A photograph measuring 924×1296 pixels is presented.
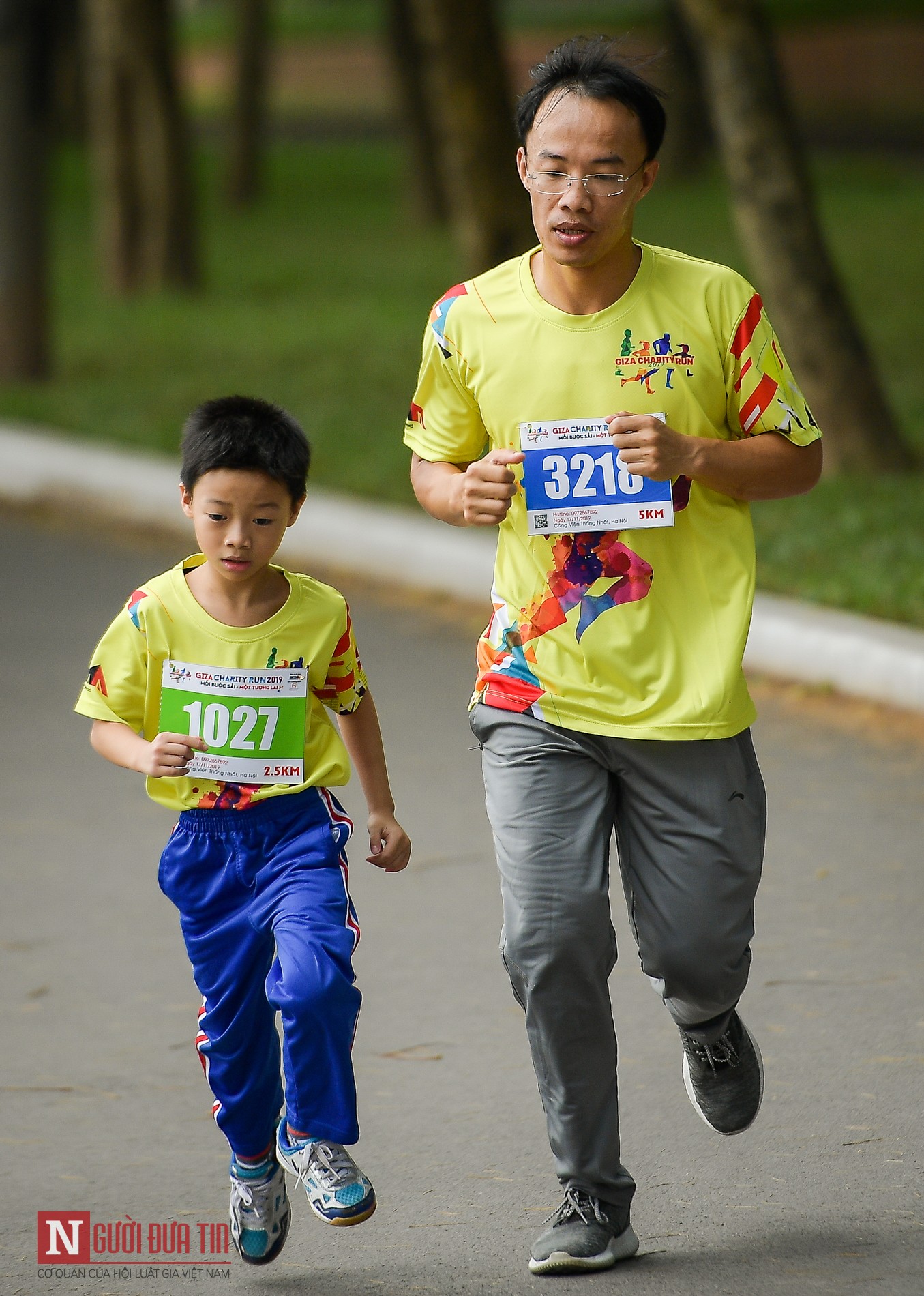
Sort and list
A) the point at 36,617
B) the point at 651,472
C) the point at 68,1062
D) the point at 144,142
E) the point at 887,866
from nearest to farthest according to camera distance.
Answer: the point at 651,472
the point at 68,1062
the point at 887,866
the point at 36,617
the point at 144,142

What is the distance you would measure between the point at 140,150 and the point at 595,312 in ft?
56.8

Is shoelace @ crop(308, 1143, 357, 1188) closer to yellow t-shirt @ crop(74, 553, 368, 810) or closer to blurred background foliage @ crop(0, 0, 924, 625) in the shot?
yellow t-shirt @ crop(74, 553, 368, 810)

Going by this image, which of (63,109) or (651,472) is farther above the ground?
(63,109)

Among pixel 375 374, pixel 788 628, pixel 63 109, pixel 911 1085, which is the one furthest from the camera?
pixel 63 109

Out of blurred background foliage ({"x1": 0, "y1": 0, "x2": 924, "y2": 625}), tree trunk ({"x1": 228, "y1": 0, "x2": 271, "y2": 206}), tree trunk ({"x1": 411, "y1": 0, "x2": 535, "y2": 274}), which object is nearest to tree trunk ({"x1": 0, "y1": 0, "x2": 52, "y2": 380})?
blurred background foliage ({"x1": 0, "y1": 0, "x2": 924, "y2": 625})

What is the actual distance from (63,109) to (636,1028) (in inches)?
1600

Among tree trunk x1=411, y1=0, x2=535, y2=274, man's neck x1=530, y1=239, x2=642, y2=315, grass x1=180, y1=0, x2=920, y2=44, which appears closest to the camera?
man's neck x1=530, y1=239, x2=642, y2=315

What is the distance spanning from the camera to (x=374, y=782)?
363 cm

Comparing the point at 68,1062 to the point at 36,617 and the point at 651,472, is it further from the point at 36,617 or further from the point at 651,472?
the point at 36,617

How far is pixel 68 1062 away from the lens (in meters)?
4.57

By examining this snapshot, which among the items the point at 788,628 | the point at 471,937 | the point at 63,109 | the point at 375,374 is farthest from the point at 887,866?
the point at 63,109

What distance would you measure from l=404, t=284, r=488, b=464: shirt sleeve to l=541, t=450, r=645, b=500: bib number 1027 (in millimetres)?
285

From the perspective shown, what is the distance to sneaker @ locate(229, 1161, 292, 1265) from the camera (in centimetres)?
346

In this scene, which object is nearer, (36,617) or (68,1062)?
(68,1062)
